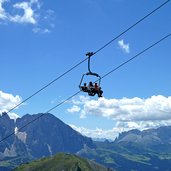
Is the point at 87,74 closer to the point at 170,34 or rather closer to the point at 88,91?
the point at 88,91

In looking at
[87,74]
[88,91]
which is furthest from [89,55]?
[88,91]

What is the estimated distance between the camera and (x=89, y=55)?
98.0 ft

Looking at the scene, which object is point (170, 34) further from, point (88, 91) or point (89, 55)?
point (88, 91)

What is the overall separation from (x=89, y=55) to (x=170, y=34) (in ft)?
20.3

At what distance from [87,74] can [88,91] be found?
7.34ft

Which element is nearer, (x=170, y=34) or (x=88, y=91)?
(x=170, y=34)

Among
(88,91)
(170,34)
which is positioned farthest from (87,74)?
(170,34)

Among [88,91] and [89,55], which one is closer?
[89,55]

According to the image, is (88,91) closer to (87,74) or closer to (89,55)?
(87,74)

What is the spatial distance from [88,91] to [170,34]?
357 inches

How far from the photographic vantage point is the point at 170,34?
28141 millimetres

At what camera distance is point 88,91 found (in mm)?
33688

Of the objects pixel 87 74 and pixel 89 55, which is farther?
pixel 87 74

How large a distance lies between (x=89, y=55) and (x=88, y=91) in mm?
4730
